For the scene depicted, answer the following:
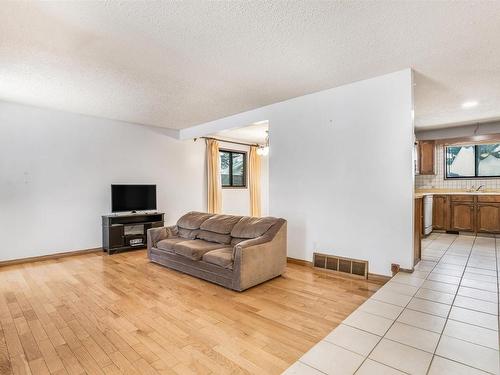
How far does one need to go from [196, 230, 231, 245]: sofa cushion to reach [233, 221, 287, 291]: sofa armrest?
0.66 m

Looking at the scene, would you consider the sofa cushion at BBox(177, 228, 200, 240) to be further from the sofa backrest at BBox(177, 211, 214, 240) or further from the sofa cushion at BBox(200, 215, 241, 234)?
the sofa cushion at BBox(200, 215, 241, 234)

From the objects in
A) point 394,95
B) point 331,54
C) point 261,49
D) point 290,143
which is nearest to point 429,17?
point 331,54

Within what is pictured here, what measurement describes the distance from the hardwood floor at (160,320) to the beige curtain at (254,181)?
180 inches

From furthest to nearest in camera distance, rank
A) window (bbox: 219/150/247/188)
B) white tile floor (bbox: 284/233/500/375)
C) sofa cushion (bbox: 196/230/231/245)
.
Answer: window (bbox: 219/150/247/188) < sofa cushion (bbox: 196/230/231/245) < white tile floor (bbox: 284/233/500/375)

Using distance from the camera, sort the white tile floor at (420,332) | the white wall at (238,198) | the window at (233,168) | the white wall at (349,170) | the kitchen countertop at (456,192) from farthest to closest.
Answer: the window at (233,168)
the white wall at (238,198)
the kitchen countertop at (456,192)
the white wall at (349,170)
the white tile floor at (420,332)

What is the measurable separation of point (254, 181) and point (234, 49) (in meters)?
5.85

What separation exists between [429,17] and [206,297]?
348 cm

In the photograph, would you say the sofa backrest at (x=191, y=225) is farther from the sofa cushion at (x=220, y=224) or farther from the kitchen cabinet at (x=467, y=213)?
the kitchen cabinet at (x=467, y=213)

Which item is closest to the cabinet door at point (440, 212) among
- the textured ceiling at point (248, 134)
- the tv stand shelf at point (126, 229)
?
the textured ceiling at point (248, 134)

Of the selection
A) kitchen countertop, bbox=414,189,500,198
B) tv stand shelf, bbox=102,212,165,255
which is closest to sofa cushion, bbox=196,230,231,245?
tv stand shelf, bbox=102,212,165,255

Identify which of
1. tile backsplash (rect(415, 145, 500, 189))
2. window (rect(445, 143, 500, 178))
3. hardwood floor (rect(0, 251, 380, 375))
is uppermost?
window (rect(445, 143, 500, 178))

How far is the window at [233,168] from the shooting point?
26.1ft

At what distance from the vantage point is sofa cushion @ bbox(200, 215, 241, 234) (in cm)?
405

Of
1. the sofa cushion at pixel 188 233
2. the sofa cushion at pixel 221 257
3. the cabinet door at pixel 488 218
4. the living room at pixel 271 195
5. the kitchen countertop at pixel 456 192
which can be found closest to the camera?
the living room at pixel 271 195
